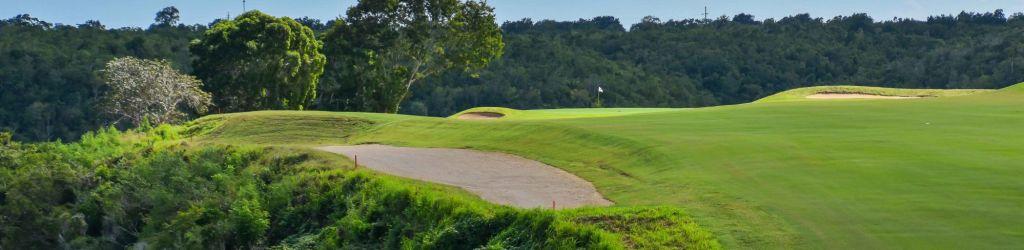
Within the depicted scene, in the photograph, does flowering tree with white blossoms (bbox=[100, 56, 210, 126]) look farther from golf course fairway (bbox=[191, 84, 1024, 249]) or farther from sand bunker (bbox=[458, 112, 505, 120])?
golf course fairway (bbox=[191, 84, 1024, 249])

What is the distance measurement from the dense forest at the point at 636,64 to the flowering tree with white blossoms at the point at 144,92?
1056 inches

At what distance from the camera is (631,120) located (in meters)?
31.5

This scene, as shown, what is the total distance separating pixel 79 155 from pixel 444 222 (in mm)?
20990

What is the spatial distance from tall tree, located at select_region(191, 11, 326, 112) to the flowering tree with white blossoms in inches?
206

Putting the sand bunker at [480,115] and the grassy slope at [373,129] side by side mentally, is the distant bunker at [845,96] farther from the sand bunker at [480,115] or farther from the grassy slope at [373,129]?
the grassy slope at [373,129]

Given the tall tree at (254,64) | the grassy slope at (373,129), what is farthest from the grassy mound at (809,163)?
the tall tree at (254,64)

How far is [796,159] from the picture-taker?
20.2m

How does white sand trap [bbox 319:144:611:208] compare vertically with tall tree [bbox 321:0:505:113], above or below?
below

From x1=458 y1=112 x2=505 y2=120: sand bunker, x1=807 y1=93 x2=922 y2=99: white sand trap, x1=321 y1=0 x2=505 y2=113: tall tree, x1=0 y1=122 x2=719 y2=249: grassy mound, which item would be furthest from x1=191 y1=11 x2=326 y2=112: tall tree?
x1=807 y1=93 x2=922 y2=99: white sand trap

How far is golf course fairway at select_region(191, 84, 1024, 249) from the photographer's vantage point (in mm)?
14453

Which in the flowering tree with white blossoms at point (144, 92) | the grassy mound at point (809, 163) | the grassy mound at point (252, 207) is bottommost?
the grassy mound at point (252, 207)

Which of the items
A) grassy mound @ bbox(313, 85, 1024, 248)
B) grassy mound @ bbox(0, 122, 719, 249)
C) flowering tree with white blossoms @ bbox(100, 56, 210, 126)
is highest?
flowering tree with white blossoms @ bbox(100, 56, 210, 126)

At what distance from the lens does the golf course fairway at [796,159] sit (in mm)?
14453

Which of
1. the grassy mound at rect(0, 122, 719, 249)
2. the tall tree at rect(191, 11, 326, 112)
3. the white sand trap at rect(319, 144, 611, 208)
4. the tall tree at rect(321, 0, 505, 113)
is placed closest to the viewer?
the grassy mound at rect(0, 122, 719, 249)
